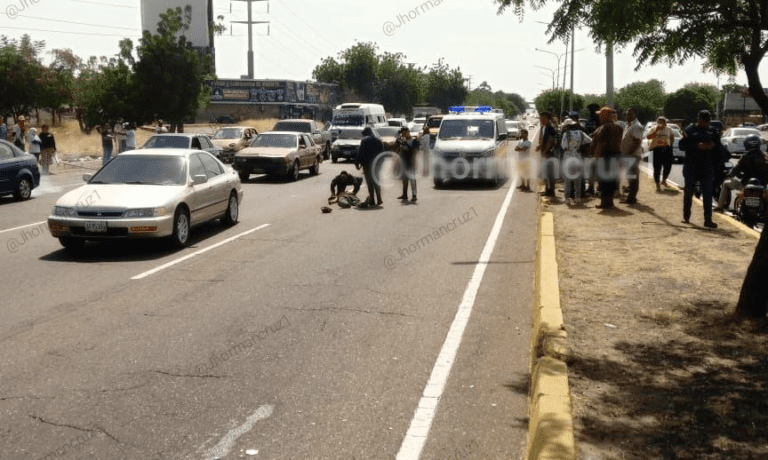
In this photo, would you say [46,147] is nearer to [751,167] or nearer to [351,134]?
[351,134]

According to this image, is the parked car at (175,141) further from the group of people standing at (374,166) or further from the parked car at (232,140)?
the parked car at (232,140)

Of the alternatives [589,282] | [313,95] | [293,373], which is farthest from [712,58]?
[313,95]

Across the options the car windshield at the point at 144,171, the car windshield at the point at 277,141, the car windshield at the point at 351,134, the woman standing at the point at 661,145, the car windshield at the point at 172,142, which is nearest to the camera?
the car windshield at the point at 144,171

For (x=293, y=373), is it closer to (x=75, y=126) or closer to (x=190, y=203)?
(x=190, y=203)

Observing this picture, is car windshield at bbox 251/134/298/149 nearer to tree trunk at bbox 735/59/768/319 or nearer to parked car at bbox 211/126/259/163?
parked car at bbox 211/126/259/163

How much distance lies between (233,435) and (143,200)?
24.4 ft

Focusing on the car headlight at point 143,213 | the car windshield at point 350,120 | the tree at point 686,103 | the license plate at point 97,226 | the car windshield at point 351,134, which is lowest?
the license plate at point 97,226

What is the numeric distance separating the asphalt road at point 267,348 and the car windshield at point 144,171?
1.01 metres

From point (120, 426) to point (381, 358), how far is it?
2246mm

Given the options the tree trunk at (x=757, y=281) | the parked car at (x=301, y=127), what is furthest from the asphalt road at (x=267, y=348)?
the parked car at (x=301, y=127)

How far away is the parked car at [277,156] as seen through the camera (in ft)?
83.9

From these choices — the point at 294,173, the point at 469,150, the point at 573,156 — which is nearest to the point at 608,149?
the point at 573,156

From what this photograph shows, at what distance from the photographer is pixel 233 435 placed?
199 inches

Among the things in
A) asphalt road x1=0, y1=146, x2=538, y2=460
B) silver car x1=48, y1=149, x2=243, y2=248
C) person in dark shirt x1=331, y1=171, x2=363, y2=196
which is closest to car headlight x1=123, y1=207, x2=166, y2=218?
silver car x1=48, y1=149, x2=243, y2=248
